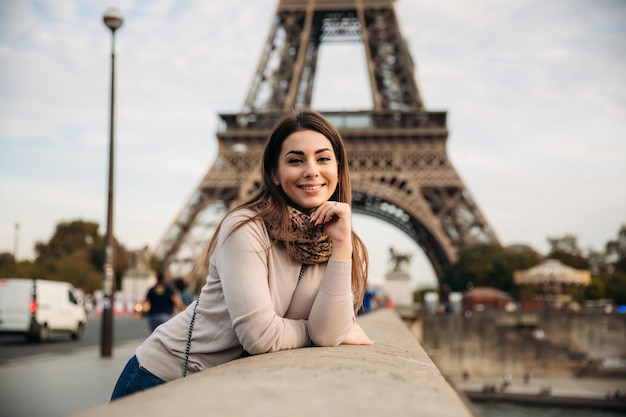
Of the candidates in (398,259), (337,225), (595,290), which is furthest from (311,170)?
(595,290)

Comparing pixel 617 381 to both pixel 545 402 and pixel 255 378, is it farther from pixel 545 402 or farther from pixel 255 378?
pixel 255 378

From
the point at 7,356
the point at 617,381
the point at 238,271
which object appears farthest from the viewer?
the point at 617,381

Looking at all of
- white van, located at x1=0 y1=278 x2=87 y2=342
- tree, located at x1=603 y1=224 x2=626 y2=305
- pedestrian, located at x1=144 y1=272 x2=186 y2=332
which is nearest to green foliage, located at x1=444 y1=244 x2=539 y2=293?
tree, located at x1=603 y1=224 x2=626 y2=305

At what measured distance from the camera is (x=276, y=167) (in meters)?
3.34

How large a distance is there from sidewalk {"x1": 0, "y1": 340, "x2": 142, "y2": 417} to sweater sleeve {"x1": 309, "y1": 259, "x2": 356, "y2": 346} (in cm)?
442

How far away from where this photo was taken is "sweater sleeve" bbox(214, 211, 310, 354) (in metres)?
2.80

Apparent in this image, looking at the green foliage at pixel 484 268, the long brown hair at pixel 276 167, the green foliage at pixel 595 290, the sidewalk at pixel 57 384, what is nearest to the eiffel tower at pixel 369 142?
the green foliage at pixel 484 268

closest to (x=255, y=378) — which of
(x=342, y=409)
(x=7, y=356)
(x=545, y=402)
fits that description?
(x=342, y=409)

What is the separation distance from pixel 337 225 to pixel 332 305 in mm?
305

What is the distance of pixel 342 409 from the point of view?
1.44 meters

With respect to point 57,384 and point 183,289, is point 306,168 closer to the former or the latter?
point 57,384

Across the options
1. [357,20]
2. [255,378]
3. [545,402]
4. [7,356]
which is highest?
[357,20]

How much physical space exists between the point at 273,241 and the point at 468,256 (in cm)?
3974

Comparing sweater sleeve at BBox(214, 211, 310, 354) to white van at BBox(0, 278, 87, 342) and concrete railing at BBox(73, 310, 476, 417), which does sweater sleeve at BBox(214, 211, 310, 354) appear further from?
white van at BBox(0, 278, 87, 342)
